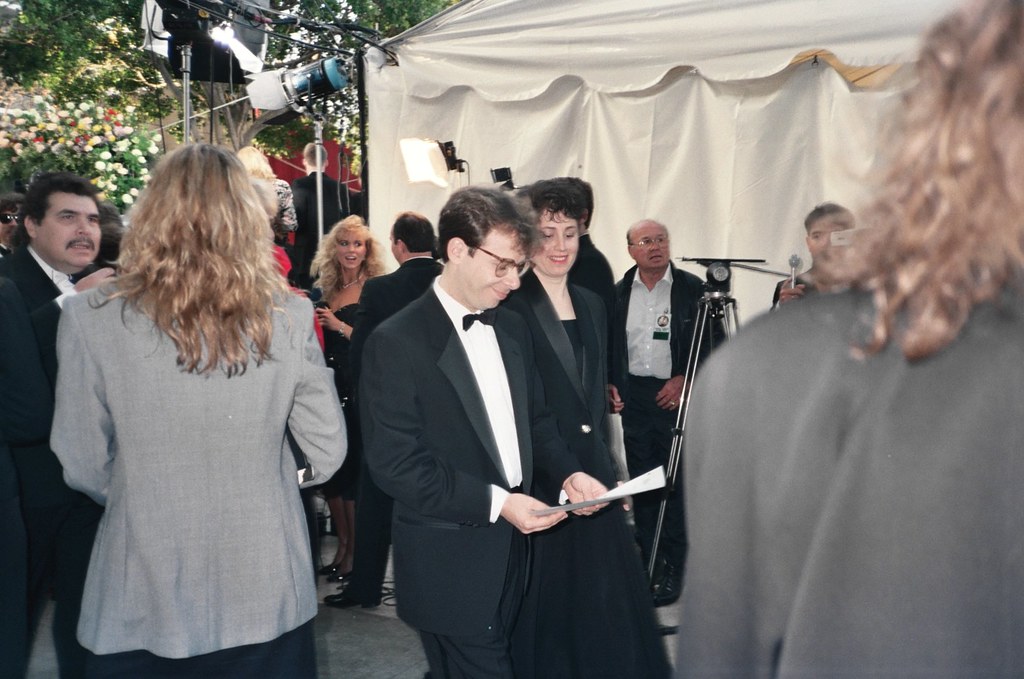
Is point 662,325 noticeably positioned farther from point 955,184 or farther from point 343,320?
point 955,184

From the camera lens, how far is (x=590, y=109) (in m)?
6.47

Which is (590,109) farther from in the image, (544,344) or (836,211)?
(544,344)

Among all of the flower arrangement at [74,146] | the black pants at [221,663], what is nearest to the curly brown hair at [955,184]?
the black pants at [221,663]

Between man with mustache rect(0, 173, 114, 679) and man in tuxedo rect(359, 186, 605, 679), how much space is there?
1001mm

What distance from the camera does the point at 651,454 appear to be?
5.58 metres

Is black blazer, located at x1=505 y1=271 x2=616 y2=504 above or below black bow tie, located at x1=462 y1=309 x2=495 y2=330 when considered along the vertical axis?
below

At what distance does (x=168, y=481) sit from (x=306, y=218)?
583 centimetres

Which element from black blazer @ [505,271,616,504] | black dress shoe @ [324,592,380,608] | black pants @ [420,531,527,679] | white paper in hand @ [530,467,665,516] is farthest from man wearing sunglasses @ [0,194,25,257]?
white paper in hand @ [530,467,665,516]

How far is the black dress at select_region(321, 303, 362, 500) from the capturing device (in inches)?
206

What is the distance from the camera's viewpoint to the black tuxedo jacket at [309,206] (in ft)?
25.6

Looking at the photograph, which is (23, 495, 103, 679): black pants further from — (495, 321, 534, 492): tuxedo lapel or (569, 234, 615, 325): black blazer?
(569, 234, 615, 325): black blazer

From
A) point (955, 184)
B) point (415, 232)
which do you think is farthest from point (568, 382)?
point (955, 184)

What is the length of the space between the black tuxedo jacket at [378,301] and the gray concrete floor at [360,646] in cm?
116

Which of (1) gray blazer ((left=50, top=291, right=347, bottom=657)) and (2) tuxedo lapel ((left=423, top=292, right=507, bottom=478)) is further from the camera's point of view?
(2) tuxedo lapel ((left=423, top=292, right=507, bottom=478))
